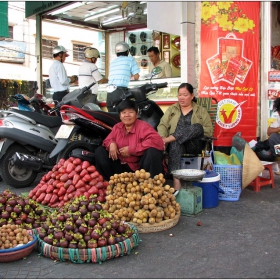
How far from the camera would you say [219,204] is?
4453 millimetres

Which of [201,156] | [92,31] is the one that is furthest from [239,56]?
[92,31]

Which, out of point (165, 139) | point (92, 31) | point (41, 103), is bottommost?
point (165, 139)

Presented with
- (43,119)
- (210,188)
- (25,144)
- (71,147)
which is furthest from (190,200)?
(43,119)

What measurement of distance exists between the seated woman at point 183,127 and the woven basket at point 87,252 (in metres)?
1.80

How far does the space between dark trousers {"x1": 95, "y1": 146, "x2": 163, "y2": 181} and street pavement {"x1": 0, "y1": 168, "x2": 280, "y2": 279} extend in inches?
27.0

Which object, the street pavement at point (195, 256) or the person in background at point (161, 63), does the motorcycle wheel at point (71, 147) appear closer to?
the street pavement at point (195, 256)

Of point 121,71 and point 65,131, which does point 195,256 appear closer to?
point 65,131

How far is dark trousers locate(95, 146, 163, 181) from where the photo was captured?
14.0 ft

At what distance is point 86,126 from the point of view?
16.5ft

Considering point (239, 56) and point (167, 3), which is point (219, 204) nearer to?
point (239, 56)

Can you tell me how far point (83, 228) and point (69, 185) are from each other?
127cm

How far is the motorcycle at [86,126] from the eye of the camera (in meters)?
4.94

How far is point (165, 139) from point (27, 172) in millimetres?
2127

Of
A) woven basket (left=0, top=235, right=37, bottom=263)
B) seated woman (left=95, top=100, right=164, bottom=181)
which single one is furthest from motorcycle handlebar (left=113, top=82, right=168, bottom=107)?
woven basket (left=0, top=235, right=37, bottom=263)
